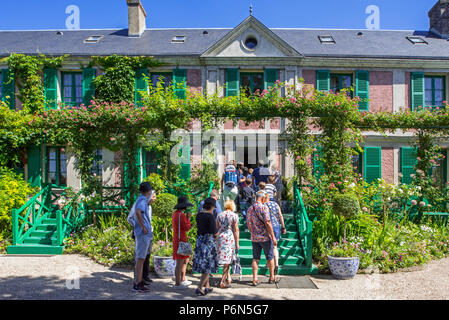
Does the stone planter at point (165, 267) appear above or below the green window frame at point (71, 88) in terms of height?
below

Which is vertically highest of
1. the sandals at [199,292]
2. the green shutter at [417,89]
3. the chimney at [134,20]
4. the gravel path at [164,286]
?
the chimney at [134,20]

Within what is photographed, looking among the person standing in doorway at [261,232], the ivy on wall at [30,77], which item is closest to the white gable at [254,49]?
the ivy on wall at [30,77]

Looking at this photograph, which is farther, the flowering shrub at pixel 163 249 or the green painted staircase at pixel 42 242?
the green painted staircase at pixel 42 242

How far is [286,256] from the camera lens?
5781mm

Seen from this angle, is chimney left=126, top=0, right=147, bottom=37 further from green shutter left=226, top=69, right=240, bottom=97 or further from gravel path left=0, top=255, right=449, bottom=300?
gravel path left=0, top=255, right=449, bottom=300

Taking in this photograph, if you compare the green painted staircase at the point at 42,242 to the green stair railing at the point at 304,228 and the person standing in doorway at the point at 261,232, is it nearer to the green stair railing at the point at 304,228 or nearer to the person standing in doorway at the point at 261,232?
the person standing in doorway at the point at 261,232

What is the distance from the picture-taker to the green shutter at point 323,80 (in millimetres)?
11594

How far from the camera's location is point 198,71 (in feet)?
38.2

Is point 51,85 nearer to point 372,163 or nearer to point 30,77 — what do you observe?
point 30,77

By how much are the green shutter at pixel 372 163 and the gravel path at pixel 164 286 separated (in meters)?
5.77

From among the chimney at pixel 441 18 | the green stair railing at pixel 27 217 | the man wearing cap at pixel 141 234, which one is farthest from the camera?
the chimney at pixel 441 18

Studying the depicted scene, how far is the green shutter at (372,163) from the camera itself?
448 inches

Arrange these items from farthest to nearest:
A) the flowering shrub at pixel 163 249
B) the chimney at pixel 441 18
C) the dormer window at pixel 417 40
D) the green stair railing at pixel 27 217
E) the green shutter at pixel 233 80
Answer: the chimney at pixel 441 18 < the dormer window at pixel 417 40 < the green shutter at pixel 233 80 < the green stair railing at pixel 27 217 < the flowering shrub at pixel 163 249
